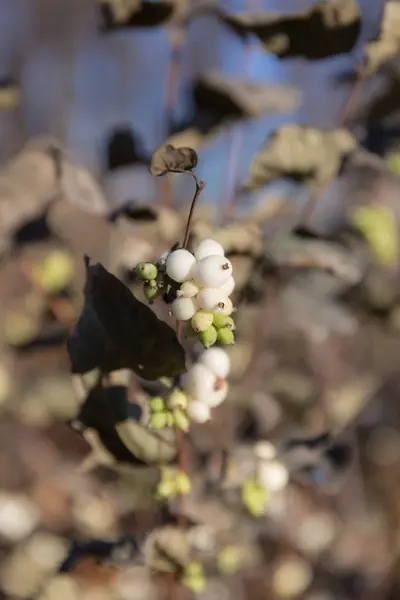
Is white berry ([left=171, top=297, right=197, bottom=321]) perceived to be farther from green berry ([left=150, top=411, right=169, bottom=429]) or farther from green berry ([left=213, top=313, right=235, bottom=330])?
green berry ([left=150, top=411, right=169, bottom=429])

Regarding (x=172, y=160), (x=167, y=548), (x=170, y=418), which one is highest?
(x=172, y=160)

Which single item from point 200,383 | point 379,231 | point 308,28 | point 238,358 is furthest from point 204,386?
point 379,231

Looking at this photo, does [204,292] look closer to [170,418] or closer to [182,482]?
[170,418]

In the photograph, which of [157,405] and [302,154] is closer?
[157,405]

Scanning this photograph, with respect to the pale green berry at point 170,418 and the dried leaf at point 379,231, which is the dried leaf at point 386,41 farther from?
the pale green berry at point 170,418

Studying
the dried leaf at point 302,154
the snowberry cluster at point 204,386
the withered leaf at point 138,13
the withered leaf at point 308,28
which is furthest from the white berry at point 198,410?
the withered leaf at point 138,13

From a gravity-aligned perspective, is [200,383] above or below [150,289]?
below
